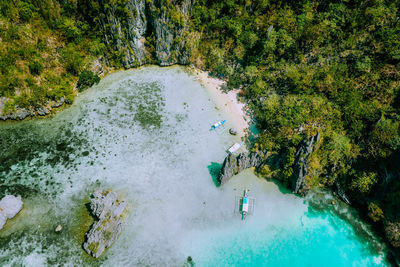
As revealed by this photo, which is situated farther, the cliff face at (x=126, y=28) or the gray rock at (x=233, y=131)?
the cliff face at (x=126, y=28)

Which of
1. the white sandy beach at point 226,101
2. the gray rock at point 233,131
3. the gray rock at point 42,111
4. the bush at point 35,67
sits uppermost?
the bush at point 35,67

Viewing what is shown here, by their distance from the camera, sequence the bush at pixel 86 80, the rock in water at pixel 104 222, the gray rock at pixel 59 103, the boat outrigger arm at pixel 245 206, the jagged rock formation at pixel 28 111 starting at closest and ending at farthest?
the rock in water at pixel 104 222, the boat outrigger arm at pixel 245 206, the jagged rock formation at pixel 28 111, the gray rock at pixel 59 103, the bush at pixel 86 80

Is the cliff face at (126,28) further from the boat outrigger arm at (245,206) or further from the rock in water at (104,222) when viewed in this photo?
the boat outrigger arm at (245,206)

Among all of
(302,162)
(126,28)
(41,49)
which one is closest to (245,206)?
(302,162)

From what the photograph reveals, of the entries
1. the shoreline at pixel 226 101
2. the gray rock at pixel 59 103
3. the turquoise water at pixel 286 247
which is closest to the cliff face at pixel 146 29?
the shoreline at pixel 226 101

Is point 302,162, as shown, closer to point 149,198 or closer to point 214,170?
point 214,170
